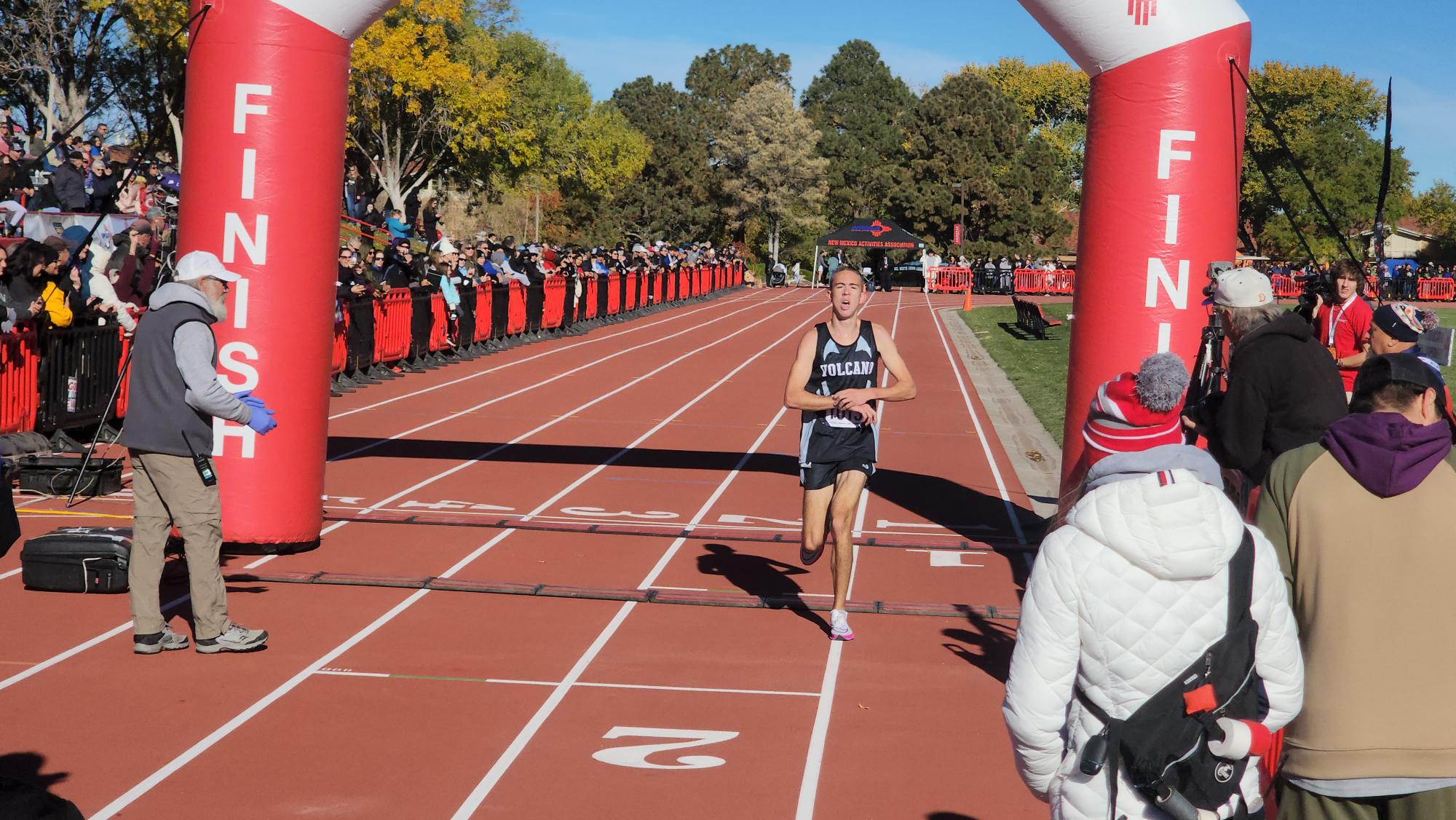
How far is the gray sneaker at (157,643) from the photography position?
7.04m

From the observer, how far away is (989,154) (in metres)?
80.0

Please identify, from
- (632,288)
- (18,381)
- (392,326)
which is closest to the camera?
(18,381)

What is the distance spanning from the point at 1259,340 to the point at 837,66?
127116 mm

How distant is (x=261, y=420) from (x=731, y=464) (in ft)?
24.7

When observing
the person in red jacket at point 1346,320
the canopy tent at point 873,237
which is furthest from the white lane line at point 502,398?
the canopy tent at point 873,237

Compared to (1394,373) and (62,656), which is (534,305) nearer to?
(62,656)

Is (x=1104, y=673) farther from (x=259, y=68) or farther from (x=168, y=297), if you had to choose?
(x=259, y=68)

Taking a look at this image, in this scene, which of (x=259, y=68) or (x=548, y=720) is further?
(x=259, y=68)

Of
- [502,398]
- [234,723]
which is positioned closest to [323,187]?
[234,723]

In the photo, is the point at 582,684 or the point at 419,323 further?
the point at 419,323

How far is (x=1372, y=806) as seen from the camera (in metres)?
3.56

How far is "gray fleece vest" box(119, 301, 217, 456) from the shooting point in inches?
273

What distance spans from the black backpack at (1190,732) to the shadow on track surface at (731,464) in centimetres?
804

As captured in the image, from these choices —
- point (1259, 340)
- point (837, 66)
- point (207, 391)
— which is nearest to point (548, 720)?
point (207, 391)
